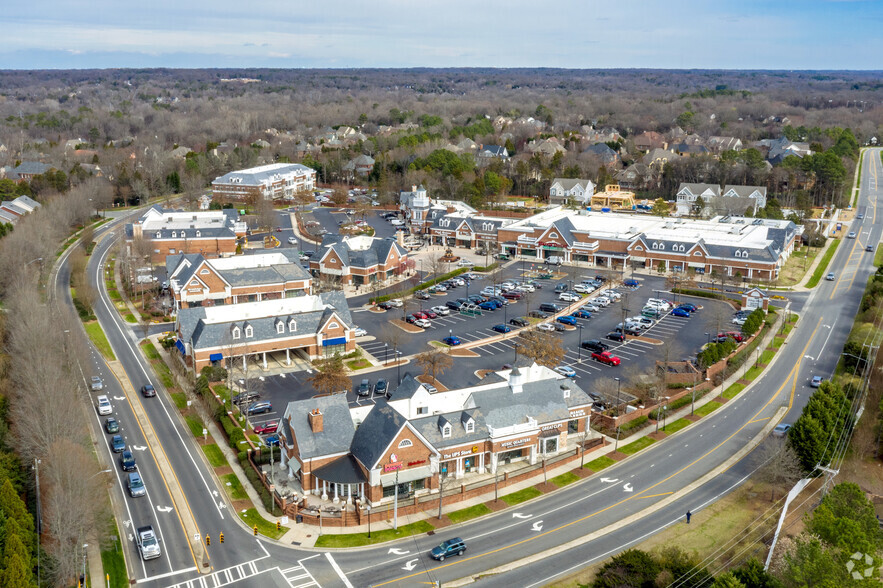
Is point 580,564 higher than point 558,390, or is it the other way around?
point 558,390

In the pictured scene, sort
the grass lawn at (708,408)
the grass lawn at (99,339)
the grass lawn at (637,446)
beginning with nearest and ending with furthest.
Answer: the grass lawn at (637,446), the grass lawn at (708,408), the grass lawn at (99,339)

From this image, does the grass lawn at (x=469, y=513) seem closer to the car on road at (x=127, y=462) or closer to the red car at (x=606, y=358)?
the car on road at (x=127, y=462)

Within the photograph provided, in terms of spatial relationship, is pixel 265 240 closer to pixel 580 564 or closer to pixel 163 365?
Answer: pixel 163 365

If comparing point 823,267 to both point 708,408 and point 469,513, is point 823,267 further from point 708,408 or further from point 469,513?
point 469,513

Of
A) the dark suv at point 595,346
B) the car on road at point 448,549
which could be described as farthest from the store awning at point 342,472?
the dark suv at point 595,346

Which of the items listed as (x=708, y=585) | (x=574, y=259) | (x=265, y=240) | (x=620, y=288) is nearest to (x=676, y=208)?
(x=574, y=259)

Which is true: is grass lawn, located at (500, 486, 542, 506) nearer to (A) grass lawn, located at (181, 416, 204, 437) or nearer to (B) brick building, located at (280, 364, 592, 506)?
(B) brick building, located at (280, 364, 592, 506)
